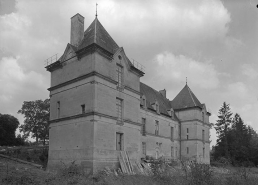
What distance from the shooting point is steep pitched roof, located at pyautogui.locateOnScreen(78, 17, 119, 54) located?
2669 cm

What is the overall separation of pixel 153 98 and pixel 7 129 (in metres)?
32.5

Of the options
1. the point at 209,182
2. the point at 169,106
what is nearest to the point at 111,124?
the point at 209,182

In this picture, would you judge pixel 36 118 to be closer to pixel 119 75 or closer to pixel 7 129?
pixel 7 129

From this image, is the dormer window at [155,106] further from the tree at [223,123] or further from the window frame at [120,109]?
the tree at [223,123]

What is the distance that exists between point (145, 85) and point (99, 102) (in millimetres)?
18538

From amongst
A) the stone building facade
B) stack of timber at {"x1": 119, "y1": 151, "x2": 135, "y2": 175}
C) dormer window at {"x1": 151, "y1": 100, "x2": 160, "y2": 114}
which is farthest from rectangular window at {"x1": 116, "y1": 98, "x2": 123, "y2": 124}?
dormer window at {"x1": 151, "y1": 100, "x2": 160, "y2": 114}

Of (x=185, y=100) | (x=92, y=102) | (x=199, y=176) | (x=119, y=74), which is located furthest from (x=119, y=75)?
(x=185, y=100)

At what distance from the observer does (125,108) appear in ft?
92.4

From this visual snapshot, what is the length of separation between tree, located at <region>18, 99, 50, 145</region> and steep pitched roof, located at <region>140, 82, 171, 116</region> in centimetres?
2442

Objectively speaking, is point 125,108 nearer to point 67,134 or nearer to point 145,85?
point 67,134

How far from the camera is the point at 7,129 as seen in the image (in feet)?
183

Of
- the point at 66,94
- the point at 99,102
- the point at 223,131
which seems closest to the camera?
the point at 99,102

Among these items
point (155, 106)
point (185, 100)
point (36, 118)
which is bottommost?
point (36, 118)

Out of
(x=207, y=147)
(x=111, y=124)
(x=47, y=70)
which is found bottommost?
(x=207, y=147)
